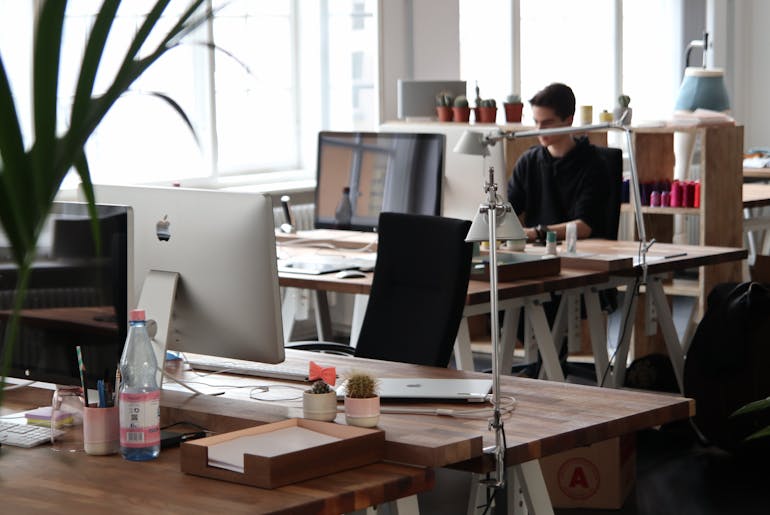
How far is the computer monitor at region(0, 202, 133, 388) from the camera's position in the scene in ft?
7.11

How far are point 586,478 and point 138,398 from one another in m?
1.92

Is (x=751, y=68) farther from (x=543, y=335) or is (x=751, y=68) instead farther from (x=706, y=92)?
(x=543, y=335)

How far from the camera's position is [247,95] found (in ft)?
22.1

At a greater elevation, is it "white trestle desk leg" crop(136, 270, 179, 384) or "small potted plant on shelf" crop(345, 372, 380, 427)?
"white trestle desk leg" crop(136, 270, 179, 384)

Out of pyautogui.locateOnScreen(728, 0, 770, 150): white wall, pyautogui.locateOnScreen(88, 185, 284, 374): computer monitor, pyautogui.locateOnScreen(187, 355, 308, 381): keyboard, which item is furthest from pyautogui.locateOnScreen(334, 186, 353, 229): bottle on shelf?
pyautogui.locateOnScreen(728, 0, 770, 150): white wall

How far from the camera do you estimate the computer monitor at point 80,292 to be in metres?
2.17

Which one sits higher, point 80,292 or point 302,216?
point 80,292

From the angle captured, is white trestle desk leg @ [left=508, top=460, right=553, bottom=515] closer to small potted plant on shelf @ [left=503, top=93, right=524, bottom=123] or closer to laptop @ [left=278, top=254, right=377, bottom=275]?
laptop @ [left=278, top=254, right=377, bottom=275]

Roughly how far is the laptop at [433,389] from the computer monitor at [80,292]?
1.54 feet

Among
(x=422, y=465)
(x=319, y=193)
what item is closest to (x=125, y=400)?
(x=422, y=465)

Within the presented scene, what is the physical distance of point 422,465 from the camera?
196 cm

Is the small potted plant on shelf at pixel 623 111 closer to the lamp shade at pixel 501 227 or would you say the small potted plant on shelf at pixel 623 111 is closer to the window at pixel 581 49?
the lamp shade at pixel 501 227

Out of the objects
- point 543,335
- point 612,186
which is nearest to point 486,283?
point 543,335

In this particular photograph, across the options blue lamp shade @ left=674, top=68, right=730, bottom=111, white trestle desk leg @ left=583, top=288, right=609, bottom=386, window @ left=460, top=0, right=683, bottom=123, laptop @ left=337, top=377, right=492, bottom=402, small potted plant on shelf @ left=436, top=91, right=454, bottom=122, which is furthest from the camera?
window @ left=460, top=0, right=683, bottom=123
